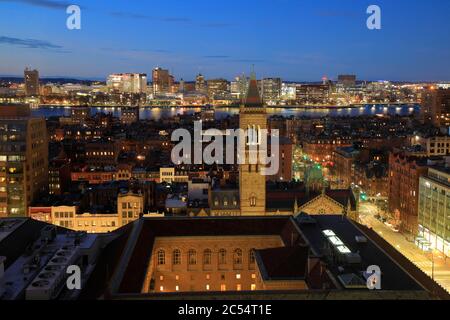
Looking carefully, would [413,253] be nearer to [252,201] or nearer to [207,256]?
[252,201]

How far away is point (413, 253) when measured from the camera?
3756 centimetres

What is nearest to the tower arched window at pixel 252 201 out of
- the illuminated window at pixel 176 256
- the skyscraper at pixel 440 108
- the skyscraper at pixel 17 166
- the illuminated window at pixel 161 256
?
the illuminated window at pixel 176 256

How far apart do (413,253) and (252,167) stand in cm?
1315

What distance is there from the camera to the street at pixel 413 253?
1297 inches

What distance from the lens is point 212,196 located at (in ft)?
124

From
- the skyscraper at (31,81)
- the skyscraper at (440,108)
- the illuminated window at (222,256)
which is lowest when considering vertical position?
the illuminated window at (222,256)

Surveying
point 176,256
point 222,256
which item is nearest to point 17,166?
point 176,256

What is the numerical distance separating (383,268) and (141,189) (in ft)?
96.0

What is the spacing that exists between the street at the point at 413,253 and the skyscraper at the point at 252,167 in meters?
10.9

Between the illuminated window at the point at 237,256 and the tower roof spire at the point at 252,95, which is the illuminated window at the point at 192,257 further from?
the tower roof spire at the point at 252,95

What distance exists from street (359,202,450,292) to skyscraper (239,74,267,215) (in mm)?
10945

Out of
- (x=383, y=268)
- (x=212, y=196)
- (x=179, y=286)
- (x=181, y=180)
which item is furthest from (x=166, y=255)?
(x=181, y=180)
